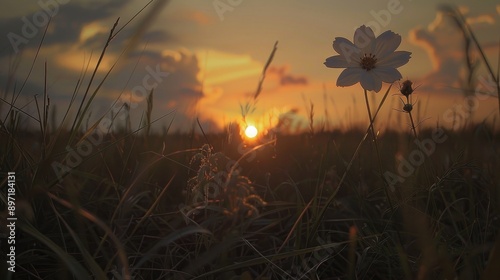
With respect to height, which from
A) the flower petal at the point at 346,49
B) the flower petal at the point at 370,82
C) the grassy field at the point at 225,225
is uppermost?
the flower petal at the point at 346,49

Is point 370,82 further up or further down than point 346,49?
further down

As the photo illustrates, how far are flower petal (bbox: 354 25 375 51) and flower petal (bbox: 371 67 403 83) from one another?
11 cm

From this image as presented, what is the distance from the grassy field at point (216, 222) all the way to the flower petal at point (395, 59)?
0.23 m

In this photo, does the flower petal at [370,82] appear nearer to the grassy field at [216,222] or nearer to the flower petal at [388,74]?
the flower petal at [388,74]

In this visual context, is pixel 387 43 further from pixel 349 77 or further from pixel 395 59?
pixel 349 77

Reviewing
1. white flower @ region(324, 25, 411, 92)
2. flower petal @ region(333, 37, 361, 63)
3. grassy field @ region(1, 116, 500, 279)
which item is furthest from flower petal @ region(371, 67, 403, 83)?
grassy field @ region(1, 116, 500, 279)

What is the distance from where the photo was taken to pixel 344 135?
4.23 metres

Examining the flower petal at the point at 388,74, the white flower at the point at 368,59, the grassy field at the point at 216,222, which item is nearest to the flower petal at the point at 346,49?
the white flower at the point at 368,59

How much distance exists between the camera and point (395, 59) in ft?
5.33

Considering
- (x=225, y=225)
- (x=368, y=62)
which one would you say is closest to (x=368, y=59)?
(x=368, y=62)

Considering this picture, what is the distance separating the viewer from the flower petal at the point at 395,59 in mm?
1578

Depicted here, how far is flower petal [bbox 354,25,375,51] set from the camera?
1651mm

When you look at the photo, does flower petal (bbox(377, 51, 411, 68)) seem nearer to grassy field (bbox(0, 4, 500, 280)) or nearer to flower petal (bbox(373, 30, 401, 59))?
flower petal (bbox(373, 30, 401, 59))

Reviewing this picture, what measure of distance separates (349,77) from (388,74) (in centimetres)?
12
